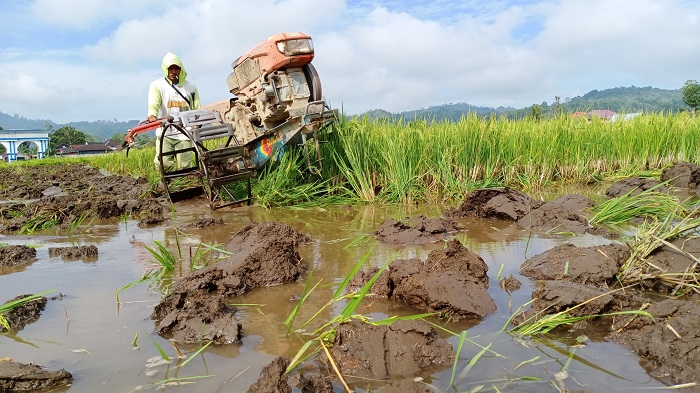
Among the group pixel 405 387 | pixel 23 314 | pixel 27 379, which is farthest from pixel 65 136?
pixel 405 387

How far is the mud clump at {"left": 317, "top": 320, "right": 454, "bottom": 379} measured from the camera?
2.09 meters

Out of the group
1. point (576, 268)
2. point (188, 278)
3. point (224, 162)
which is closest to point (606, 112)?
point (224, 162)

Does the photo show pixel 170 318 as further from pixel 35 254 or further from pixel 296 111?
pixel 296 111

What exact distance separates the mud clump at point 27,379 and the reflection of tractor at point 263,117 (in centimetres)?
379

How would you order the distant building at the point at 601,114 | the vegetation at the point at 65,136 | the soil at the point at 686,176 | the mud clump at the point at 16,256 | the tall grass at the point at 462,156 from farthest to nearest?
the vegetation at the point at 65,136 → the distant building at the point at 601,114 → the soil at the point at 686,176 → the tall grass at the point at 462,156 → the mud clump at the point at 16,256

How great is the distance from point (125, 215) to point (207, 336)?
3.93 metres

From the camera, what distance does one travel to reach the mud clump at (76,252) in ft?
13.4

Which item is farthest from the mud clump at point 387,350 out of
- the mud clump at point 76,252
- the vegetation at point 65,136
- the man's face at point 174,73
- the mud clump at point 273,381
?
the vegetation at point 65,136

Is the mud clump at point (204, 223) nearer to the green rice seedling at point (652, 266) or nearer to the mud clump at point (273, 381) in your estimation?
the mud clump at point (273, 381)

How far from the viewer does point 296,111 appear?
20.2 feet

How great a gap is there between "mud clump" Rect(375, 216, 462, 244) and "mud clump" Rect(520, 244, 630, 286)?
3.41ft

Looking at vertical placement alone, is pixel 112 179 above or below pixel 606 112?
below

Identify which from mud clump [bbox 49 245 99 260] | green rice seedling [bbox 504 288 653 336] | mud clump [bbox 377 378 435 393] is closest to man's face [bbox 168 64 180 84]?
mud clump [bbox 49 245 99 260]

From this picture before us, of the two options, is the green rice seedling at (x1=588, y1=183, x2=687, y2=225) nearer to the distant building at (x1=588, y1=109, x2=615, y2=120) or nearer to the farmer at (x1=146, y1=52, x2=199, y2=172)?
the farmer at (x1=146, y1=52, x2=199, y2=172)
